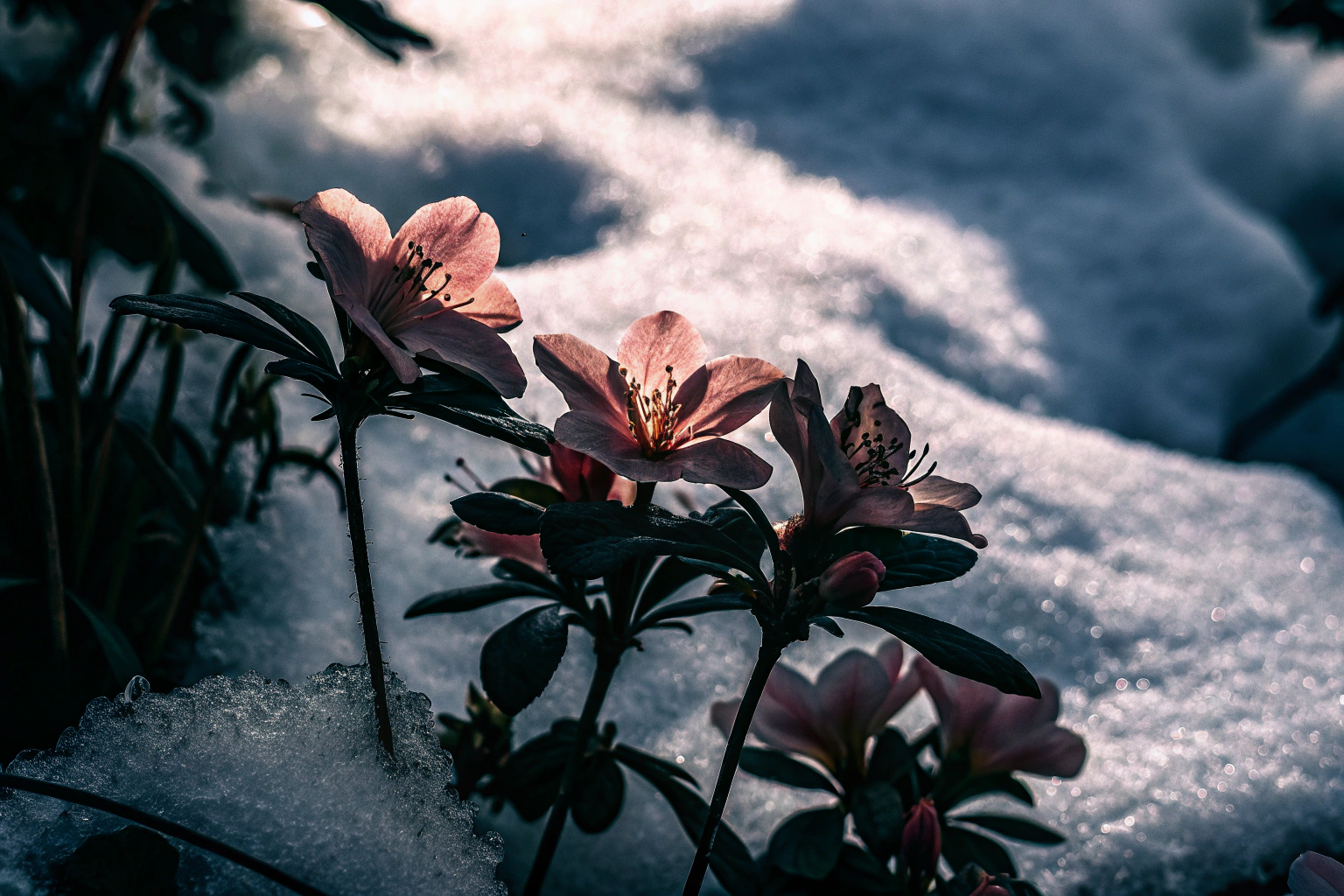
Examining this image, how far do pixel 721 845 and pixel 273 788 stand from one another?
0.25m

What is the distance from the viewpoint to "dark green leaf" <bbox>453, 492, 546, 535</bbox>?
430 mm

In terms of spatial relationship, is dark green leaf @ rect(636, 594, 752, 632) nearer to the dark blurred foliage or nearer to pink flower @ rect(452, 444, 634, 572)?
pink flower @ rect(452, 444, 634, 572)

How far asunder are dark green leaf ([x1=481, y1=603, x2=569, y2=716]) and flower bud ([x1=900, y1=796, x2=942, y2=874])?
0.22m

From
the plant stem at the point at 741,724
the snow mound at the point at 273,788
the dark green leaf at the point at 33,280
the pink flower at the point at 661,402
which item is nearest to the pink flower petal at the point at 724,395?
the pink flower at the point at 661,402

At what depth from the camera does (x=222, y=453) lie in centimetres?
70

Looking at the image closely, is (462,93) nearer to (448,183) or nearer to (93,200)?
(448,183)

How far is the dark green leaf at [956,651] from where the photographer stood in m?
0.40

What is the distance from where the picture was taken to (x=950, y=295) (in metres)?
1.71

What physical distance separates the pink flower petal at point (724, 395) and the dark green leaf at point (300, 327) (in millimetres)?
169

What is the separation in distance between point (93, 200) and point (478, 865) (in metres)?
0.93

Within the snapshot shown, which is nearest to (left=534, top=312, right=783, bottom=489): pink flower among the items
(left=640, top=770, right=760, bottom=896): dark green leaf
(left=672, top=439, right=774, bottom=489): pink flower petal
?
(left=672, top=439, right=774, bottom=489): pink flower petal

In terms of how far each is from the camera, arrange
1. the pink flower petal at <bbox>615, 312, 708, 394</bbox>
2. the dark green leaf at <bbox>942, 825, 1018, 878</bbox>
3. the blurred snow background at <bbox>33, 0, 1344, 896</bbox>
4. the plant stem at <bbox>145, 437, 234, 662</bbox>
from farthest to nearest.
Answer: the blurred snow background at <bbox>33, 0, 1344, 896</bbox> < the plant stem at <bbox>145, 437, 234, 662</bbox> < the dark green leaf at <bbox>942, 825, 1018, 878</bbox> < the pink flower petal at <bbox>615, 312, 708, 394</bbox>

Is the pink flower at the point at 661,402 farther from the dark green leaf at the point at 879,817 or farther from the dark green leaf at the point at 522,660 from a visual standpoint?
the dark green leaf at the point at 879,817

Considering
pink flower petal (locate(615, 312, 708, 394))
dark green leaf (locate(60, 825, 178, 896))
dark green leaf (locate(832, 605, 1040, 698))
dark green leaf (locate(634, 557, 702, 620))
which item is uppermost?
pink flower petal (locate(615, 312, 708, 394))
